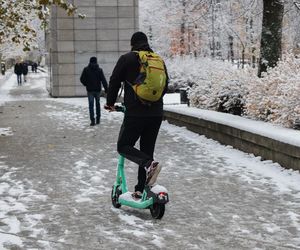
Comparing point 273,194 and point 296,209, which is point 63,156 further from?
point 296,209

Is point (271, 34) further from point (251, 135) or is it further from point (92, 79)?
point (251, 135)

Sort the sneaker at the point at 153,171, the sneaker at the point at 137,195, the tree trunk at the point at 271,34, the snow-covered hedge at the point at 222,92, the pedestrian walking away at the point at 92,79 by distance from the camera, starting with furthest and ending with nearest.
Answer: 1. the pedestrian walking away at the point at 92,79
2. the tree trunk at the point at 271,34
3. the snow-covered hedge at the point at 222,92
4. the sneaker at the point at 137,195
5. the sneaker at the point at 153,171

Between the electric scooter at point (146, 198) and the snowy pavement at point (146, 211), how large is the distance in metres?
0.11

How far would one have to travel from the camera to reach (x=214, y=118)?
1226 centimetres

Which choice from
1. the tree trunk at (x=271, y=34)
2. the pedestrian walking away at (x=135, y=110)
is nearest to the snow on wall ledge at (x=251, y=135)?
the tree trunk at (x=271, y=34)

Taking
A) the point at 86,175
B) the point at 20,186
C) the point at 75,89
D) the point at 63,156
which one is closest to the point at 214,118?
the point at 63,156

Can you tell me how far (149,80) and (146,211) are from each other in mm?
1630

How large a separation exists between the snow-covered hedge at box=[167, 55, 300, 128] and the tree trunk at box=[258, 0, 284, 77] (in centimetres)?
52

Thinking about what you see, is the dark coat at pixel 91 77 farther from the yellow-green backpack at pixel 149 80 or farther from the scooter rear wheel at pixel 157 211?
the scooter rear wheel at pixel 157 211

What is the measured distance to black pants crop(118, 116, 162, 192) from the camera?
19.9 feet

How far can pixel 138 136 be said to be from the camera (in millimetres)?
6199

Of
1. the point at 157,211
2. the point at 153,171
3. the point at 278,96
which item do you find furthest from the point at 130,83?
the point at 278,96

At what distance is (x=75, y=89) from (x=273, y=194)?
2274cm

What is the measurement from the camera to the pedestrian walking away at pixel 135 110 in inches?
237
